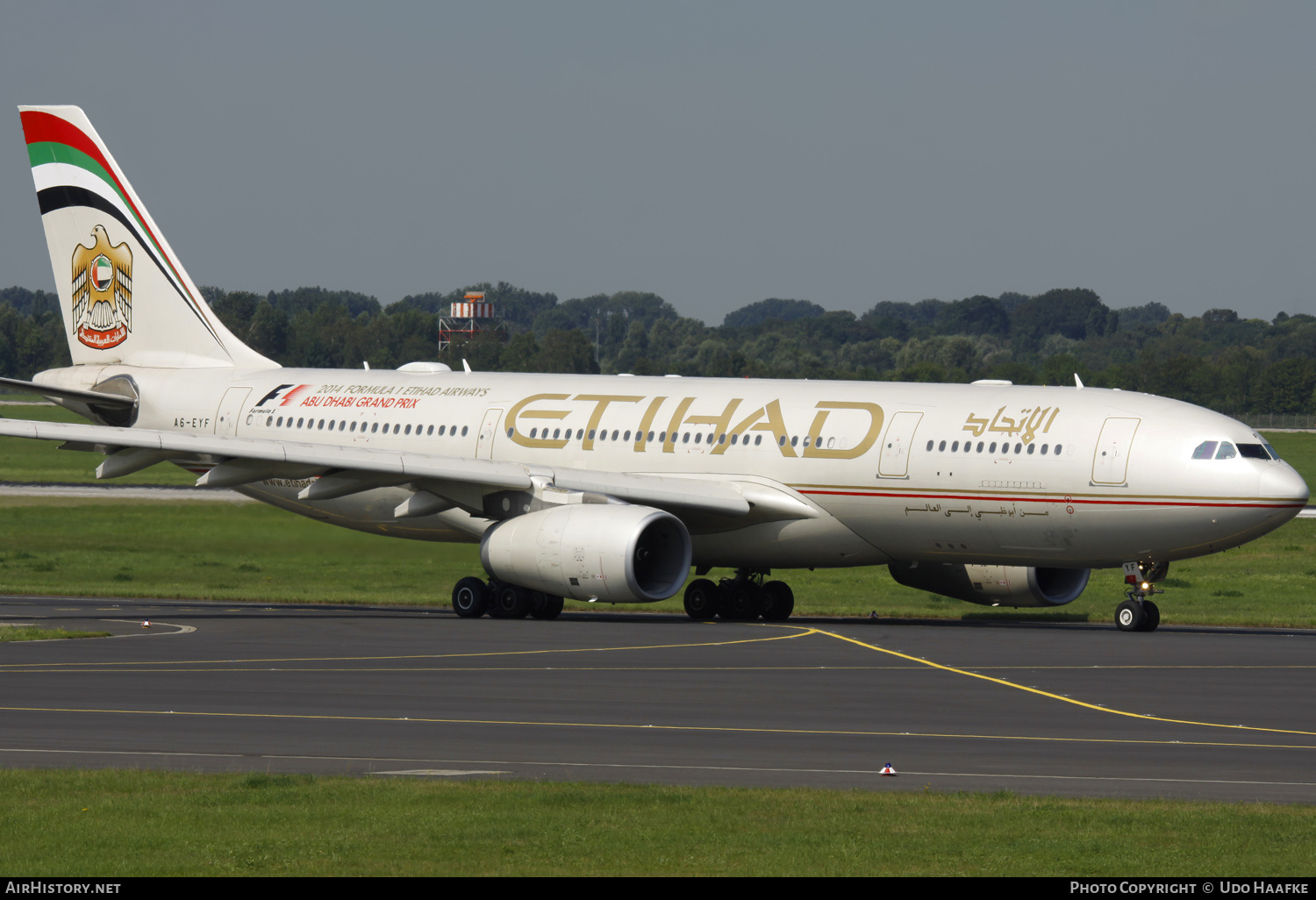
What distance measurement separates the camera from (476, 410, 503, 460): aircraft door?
130 feet

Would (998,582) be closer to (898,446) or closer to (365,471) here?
(898,446)

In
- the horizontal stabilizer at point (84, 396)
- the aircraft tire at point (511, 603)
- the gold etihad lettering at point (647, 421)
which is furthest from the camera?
the horizontal stabilizer at point (84, 396)

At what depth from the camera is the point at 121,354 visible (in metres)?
45.3

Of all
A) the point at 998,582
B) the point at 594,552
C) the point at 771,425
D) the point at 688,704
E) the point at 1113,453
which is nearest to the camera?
the point at 688,704

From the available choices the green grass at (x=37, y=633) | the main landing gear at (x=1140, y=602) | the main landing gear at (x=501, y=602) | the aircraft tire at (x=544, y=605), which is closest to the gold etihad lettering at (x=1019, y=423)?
the main landing gear at (x=1140, y=602)

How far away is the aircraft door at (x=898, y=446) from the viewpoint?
34.9 m

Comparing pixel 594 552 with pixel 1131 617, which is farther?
pixel 1131 617

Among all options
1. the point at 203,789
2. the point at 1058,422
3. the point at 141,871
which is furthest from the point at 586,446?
the point at 141,871

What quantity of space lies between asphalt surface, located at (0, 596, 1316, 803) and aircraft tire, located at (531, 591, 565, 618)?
6.44 feet

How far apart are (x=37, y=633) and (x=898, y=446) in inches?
609

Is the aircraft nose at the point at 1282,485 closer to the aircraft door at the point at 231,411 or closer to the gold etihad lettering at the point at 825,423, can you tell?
the gold etihad lettering at the point at 825,423

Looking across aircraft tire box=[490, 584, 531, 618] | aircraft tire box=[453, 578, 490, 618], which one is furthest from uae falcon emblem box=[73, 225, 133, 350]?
aircraft tire box=[490, 584, 531, 618]

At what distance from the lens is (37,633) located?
31031 millimetres

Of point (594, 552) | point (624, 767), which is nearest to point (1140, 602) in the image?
point (594, 552)
